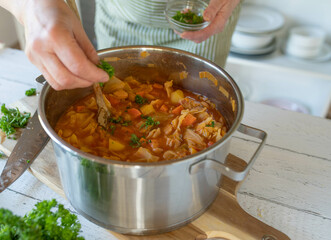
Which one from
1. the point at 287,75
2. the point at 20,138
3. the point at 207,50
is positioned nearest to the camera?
the point at 20,138

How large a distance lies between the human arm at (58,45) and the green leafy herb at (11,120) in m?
0.60

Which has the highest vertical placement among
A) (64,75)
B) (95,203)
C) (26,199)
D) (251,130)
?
(64,75)

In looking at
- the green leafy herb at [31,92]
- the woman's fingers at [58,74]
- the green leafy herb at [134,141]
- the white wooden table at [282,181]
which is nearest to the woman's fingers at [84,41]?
the woman's fingers at [58,74]

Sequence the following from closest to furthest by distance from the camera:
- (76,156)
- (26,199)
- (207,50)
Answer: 1. (76,156)
2. (26,199)
3. (207,50)

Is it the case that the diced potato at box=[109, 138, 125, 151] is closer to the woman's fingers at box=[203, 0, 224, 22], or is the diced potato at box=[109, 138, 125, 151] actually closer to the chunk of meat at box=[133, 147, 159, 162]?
the chunk of meat at box=[133, 147, 159, 162]

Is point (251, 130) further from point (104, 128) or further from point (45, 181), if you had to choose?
point (45, 181)

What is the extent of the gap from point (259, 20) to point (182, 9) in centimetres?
147

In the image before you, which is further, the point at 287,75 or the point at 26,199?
the point at 287,75

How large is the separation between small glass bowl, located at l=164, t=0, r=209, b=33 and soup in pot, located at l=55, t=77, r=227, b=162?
0.92ft

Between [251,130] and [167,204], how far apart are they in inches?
15.8

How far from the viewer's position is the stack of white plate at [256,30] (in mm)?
3084

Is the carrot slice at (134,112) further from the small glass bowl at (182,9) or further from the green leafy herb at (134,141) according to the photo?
the small glass bowl at (182,9)

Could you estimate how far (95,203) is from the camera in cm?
128

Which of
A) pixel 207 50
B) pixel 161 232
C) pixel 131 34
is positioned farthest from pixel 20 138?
pixel 207 50
